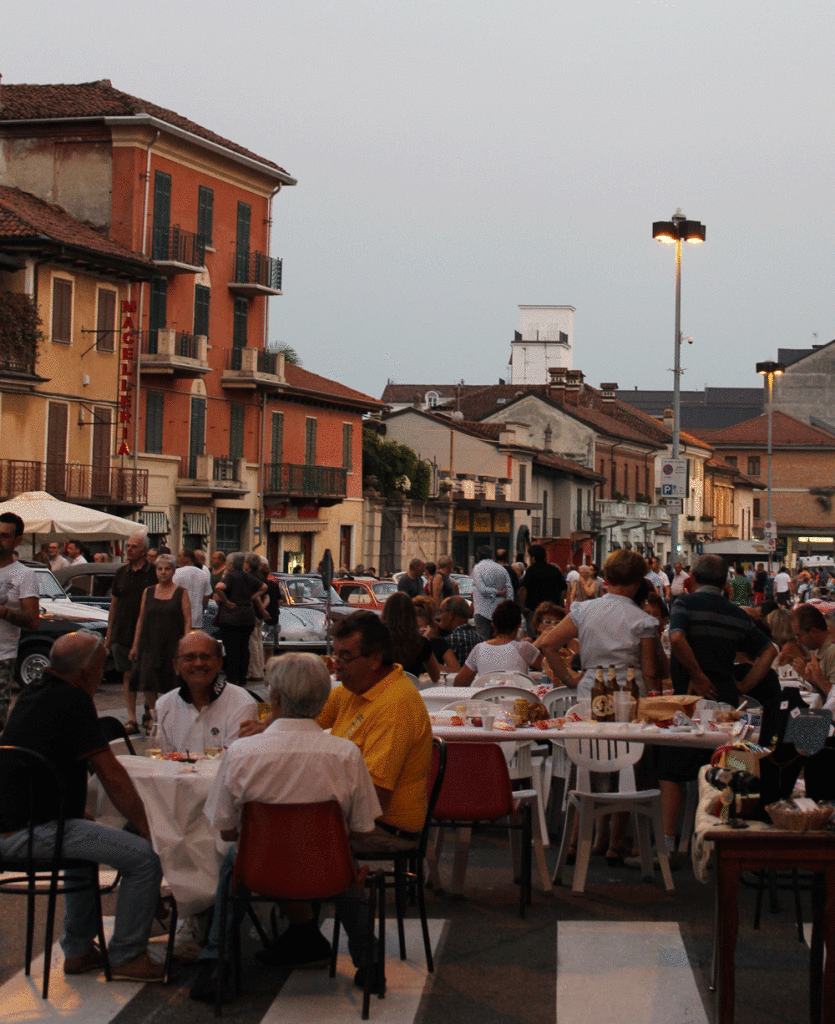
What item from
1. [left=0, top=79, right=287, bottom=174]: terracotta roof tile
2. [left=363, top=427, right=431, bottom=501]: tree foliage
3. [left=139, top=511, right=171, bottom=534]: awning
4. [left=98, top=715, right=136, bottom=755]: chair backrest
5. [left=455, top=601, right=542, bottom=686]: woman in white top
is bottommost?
[left=98, top=715, right=136, bottom=755]: chair backrest

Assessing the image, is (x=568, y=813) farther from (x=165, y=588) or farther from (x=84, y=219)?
(x=84, y=219)

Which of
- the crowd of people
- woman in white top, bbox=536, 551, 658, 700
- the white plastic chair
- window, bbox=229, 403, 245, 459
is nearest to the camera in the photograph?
the crowd of people

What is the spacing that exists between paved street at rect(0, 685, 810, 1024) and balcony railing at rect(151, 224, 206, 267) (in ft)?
124

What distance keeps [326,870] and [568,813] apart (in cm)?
324

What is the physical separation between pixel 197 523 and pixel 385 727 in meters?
39.9

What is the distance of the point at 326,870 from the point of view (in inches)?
234

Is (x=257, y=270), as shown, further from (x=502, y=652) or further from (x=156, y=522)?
(x=502, y=652)

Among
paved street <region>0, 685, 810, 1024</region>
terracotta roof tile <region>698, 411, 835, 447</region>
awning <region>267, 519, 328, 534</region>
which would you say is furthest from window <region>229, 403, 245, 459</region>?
terracotta roof tile <region>698, 411, 835, 447</region>

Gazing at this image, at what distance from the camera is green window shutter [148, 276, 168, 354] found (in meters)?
44.7

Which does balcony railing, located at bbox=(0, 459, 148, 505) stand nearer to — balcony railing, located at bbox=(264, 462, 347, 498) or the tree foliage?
balcony railing, located at bbox=(264, 462, 347, 498)

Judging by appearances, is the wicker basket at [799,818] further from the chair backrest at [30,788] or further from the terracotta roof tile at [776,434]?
the terracotta roof tile at [776,434]

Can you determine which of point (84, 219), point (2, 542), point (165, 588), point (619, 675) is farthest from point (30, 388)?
point (619, 675)

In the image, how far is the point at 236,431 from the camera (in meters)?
48.8

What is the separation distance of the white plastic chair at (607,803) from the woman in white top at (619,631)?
0.59 metres
